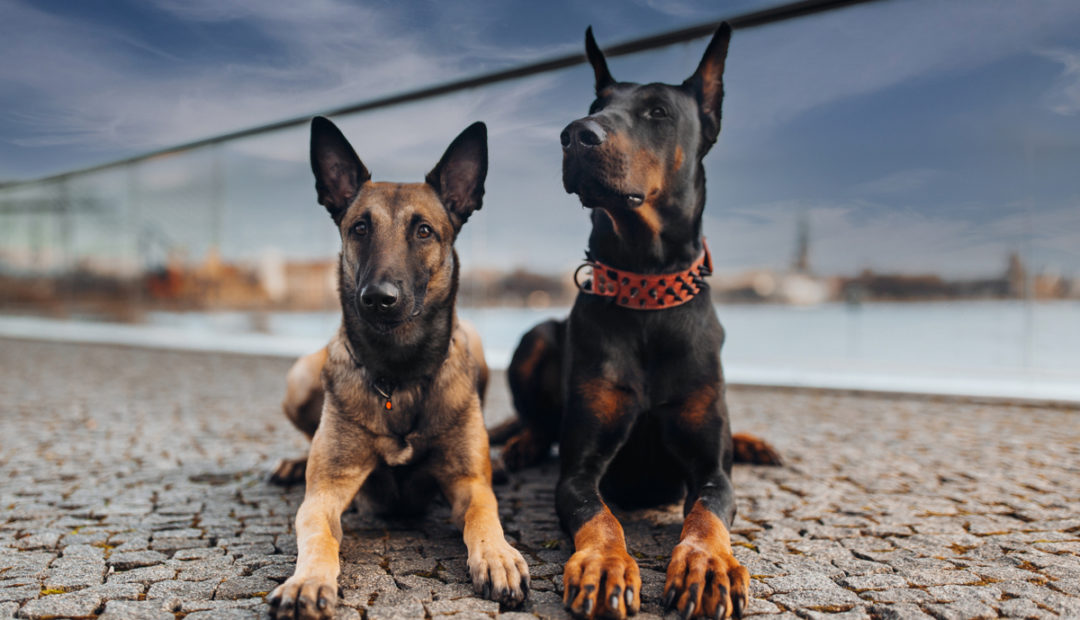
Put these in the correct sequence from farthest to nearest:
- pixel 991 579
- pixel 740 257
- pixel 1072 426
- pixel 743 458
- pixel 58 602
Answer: pixel 740 257
pixel 1072 426
pixel 743 458
pixel 991 579
pixel 58 602

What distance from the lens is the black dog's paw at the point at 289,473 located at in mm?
3936

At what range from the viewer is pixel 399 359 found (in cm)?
295

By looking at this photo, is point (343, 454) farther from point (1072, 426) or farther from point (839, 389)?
point (839, 389)

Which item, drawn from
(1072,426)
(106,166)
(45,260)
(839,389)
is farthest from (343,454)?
(45,260)

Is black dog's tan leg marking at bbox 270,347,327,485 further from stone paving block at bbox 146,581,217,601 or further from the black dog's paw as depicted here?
stone paving block at bbox 146,581,217,601

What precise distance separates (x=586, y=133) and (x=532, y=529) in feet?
5.60

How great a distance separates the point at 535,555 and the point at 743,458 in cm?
192

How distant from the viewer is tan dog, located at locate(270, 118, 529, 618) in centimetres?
273

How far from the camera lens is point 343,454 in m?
2.86

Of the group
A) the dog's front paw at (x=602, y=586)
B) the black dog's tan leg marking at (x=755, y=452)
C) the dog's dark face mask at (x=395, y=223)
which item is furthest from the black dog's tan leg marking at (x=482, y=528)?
the black dog's tan leg marking at (x=755, y=452)

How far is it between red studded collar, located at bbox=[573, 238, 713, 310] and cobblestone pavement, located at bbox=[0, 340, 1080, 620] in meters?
0.99

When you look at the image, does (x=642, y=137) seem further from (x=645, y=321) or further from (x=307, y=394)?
(x=307, y=394)

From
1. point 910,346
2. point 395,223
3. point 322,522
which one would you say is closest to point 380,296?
point 395,223

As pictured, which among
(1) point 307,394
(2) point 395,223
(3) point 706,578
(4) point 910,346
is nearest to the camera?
(3) point 706,578
